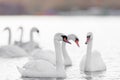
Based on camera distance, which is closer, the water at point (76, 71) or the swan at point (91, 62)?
the water at point (76, 71)

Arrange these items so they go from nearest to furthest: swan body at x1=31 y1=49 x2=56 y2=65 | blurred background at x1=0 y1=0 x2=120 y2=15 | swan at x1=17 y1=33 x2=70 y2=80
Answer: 1. swan at x1=17 y1=33 x2=70 y2=80
2. swan body at x1=31 y1=49 x2=56 y2=65
3. blurred background at x1=0 y1=0 x2=120 y2=15

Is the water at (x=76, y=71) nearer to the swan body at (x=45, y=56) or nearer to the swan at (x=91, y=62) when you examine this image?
the swan at (x=91, y=62)

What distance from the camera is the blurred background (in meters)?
66.5

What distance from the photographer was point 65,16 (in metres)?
68.4

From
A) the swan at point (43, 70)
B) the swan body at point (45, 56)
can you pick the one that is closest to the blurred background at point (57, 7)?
the swan body at point (45, 56)

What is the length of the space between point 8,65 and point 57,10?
51.9 m

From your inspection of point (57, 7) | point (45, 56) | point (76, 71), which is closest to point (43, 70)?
point (76, 71)

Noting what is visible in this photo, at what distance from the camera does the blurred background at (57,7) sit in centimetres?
6650

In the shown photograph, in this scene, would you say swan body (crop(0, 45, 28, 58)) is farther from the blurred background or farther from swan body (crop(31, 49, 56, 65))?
the blurred background

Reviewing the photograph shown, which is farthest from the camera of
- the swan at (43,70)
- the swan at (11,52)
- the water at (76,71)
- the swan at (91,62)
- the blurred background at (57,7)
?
the blurred background at (57,7)

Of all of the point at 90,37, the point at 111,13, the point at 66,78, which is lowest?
the point at 66,78

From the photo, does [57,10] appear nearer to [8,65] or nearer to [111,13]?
[111,13]

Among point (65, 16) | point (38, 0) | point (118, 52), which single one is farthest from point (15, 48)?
point (38, 0)

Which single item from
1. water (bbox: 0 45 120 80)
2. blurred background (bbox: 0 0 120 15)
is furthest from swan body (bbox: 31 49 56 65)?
blurred background (bbox: 0 0 120 15)
